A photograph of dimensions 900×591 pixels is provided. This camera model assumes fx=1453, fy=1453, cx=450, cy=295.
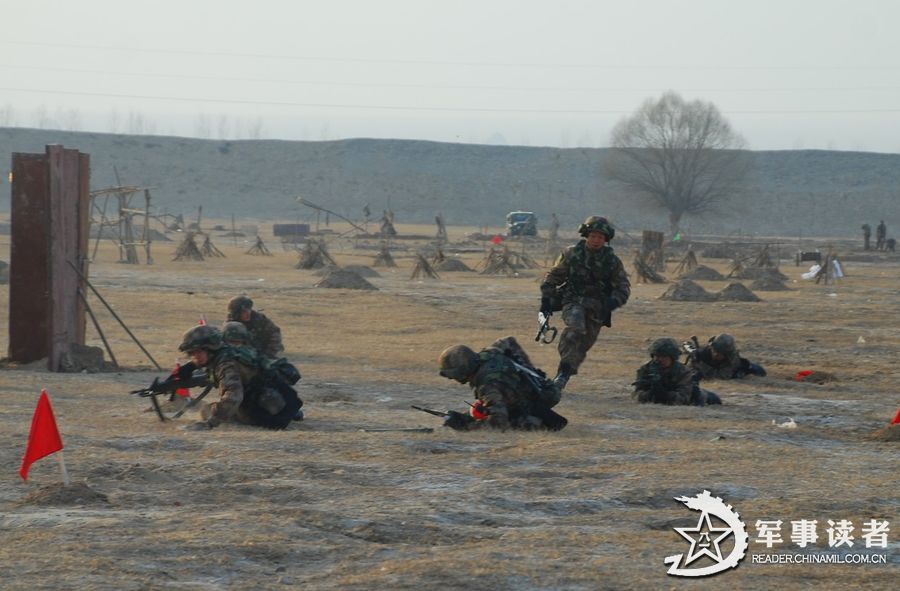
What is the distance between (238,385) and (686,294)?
17182mm

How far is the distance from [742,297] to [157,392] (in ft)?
57.6

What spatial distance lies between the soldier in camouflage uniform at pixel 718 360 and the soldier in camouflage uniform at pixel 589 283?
241 cm

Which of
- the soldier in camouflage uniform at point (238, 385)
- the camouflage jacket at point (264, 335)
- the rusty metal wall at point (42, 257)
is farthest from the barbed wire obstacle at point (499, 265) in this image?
the soldier in camouflage uniform at point (238, 385)

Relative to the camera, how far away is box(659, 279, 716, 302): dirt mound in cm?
2569

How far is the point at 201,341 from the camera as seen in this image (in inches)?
378

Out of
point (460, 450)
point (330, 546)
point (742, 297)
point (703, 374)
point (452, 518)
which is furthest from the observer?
point (742, 297)

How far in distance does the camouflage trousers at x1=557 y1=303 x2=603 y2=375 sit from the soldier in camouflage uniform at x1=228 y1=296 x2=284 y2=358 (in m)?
2.58

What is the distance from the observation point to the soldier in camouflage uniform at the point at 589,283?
11.7 meters

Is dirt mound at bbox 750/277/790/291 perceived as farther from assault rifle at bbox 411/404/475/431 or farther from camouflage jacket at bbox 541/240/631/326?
assault rifle at bbox 411/404/475/431

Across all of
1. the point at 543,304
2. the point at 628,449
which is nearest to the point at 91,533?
the point at 628,449

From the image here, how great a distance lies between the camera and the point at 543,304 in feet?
39.4

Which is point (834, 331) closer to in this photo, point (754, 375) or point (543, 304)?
point (754, 375)

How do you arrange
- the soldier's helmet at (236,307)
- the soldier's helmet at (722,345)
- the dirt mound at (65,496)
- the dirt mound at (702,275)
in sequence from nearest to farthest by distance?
the dirt mound at (65,496) → the soldier's helmet at (236,307) → the soldier's helmet at (722,345) → the dirt mound at (702,275)

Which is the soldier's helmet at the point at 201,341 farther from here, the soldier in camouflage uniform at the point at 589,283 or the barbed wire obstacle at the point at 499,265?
the barbed wire obstacle at the point at 499,265
